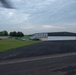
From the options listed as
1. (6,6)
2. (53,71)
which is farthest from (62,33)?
(6,6)

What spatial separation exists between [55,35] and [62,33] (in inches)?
180

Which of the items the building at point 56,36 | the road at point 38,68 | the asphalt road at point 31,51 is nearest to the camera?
the road at point 38,68

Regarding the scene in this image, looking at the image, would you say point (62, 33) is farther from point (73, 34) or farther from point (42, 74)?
point (42, 74)

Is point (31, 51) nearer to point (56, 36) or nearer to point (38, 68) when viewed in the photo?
point (38, 68)

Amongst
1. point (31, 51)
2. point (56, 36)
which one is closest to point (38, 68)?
point (31, 51)

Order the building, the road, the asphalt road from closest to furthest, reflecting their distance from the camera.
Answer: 1. the road
2. the asphalt road
3. the building

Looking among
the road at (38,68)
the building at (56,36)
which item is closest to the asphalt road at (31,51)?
the road at (38,68)

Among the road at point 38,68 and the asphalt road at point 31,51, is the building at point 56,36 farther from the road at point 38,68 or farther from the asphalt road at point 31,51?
the road at point 38,68

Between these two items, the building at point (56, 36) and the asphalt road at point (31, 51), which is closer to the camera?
the asphalt road at point (31, 51)

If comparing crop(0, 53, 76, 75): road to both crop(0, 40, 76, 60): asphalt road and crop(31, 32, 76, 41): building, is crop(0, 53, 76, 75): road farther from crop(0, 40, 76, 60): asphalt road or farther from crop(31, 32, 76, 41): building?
crop(31, 32, 76, 41): building

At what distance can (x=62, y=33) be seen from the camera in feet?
295

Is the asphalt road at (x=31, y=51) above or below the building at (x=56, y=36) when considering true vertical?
below

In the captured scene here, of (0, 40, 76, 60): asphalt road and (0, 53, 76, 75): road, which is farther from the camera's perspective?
(0, 40, 76, 60): asphalt road

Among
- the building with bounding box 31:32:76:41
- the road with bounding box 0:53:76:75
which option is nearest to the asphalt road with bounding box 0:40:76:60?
the road with bounding box 0:53:76:75
